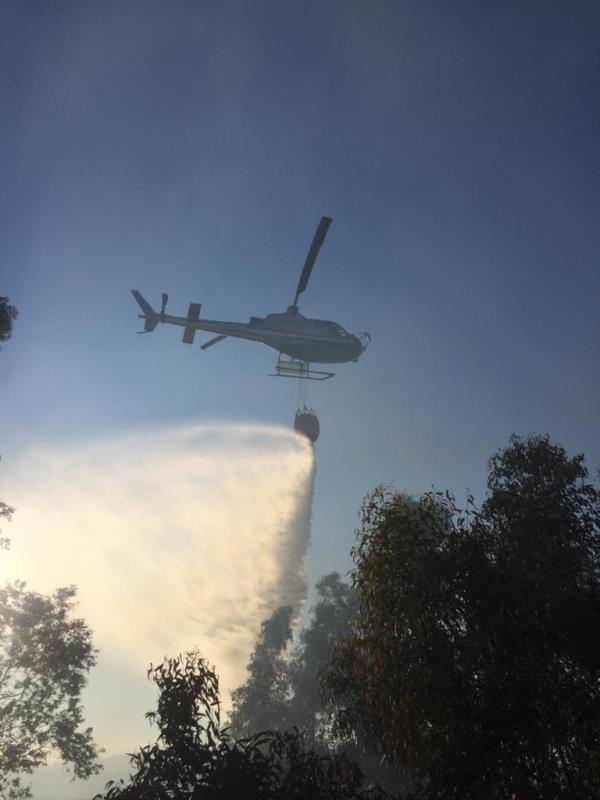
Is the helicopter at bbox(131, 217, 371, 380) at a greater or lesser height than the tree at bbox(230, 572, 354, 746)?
greater

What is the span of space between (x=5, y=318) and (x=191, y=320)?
2561 centimetres

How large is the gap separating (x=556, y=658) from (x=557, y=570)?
6.03 m

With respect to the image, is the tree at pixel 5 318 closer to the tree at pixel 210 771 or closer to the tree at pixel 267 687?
the tree at pixel 210 771

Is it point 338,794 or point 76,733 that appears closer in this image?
point 338,794

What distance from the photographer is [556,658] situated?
11531 millimetres

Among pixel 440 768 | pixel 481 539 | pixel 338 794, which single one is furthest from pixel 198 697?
pixel 481 539

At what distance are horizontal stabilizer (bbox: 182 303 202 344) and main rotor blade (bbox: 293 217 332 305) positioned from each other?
10.2m

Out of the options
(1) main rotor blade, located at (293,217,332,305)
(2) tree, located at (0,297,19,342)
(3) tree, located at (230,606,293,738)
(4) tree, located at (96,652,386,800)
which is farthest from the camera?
(3) tree, located at (230,606,293,738)

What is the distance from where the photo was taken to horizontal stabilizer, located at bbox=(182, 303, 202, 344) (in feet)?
151

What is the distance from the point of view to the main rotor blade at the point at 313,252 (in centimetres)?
3650

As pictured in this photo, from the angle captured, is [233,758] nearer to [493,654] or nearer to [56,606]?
[493,654]

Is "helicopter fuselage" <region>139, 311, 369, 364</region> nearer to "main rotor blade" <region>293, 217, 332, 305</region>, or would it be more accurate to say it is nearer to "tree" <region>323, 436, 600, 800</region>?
"main rotor blade" <region>293, 217, 332, 305</region>

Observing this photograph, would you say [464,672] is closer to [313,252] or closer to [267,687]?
[313,252]

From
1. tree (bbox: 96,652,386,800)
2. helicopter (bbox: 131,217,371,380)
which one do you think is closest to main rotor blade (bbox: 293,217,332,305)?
helicopter (bbox: 131,217,371,380)
